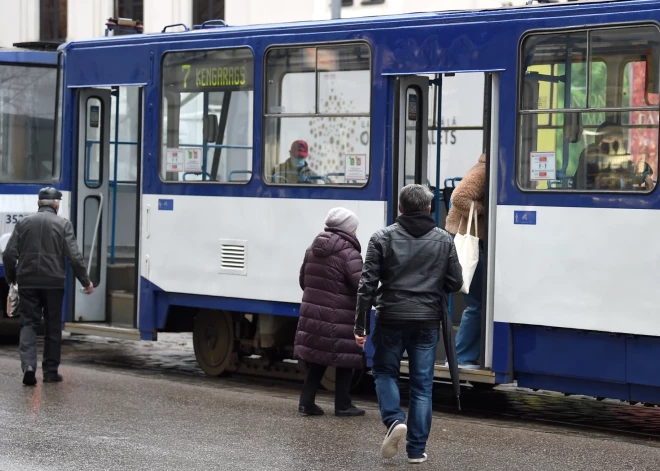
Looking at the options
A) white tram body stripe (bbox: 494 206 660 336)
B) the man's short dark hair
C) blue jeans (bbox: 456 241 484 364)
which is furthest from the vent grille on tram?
the man's short dark hair

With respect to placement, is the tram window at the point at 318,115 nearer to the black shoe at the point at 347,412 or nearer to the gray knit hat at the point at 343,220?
the gray knit hat at the point at 343,220

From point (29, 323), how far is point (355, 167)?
122 inches

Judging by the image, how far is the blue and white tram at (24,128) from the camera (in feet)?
48.3

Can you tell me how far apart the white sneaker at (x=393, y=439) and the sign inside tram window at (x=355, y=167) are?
3.03m

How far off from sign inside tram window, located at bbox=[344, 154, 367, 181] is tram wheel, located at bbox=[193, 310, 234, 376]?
2.01m

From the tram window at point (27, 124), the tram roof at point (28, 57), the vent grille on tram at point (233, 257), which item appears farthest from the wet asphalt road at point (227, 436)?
the tram roof at point (28, 57)

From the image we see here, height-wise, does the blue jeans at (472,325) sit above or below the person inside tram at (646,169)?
below

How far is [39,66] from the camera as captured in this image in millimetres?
14938

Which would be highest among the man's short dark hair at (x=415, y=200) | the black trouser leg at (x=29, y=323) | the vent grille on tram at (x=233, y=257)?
the man's short dark hair at (x=415, y=200)

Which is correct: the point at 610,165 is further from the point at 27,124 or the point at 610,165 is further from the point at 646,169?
the point at 27,124

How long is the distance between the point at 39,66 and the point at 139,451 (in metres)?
7.36

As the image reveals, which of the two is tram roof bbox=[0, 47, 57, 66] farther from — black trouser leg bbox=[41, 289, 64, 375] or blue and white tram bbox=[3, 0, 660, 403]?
black trouser leg bbox=[41, 289, 64, 375]

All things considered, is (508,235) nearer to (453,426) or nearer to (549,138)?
(549,138)

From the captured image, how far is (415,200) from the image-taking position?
8.23 meters
